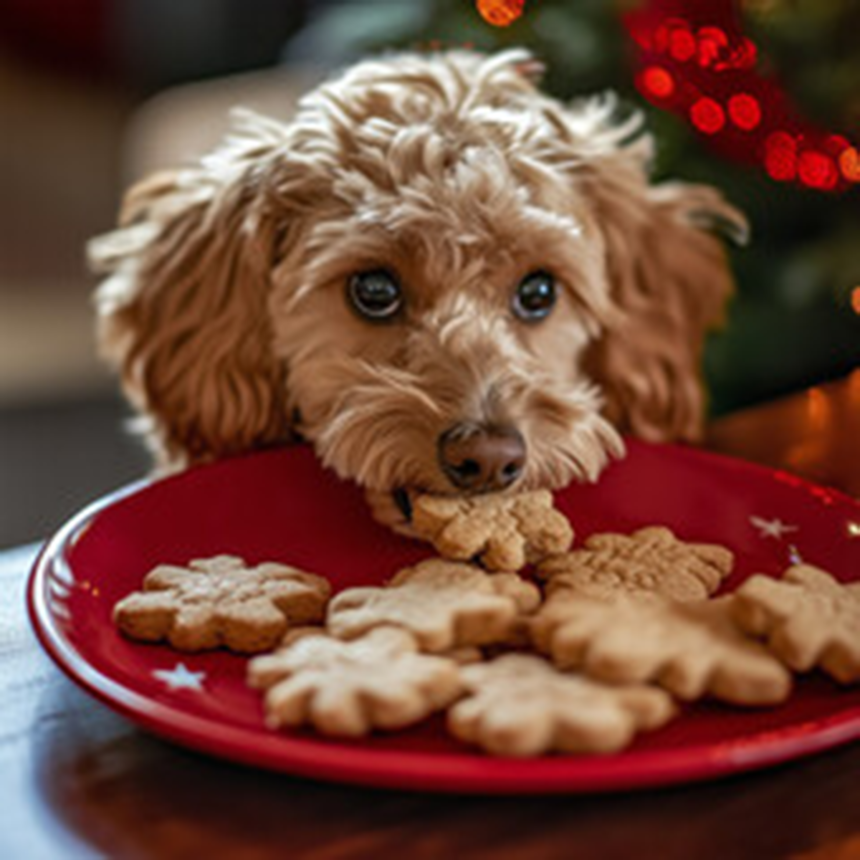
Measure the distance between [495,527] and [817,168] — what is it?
5.23 ft

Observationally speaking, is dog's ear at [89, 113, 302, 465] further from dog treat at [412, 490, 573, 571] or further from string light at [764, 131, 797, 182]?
string light at [764, 131, 797, 182]

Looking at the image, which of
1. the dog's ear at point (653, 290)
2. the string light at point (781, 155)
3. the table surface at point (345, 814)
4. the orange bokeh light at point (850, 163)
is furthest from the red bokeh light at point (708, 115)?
the table surface at point (345, 814)

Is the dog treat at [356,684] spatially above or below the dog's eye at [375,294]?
below

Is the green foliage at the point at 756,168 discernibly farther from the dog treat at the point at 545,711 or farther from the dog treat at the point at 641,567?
the dog treat at the point at 545,711

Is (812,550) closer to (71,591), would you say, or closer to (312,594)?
(312,594)

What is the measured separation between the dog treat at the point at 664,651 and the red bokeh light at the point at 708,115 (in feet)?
5.80

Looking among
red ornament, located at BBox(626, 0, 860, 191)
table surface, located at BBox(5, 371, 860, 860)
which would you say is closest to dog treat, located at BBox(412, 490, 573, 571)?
table surface, located at BBox(5, 371, 860, 860)

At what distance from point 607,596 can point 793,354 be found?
1.96 meters

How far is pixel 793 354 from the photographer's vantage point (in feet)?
10.4

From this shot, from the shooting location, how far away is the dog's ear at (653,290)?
Answer: 195 centimetres

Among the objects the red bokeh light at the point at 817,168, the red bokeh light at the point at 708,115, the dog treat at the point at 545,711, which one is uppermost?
the red bokeh light at the point at 708,115

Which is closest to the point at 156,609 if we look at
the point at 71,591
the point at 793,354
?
the point at 71,591

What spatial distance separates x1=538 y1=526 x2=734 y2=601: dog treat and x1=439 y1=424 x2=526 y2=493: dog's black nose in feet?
0.40

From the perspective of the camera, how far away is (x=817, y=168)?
2715 mm
